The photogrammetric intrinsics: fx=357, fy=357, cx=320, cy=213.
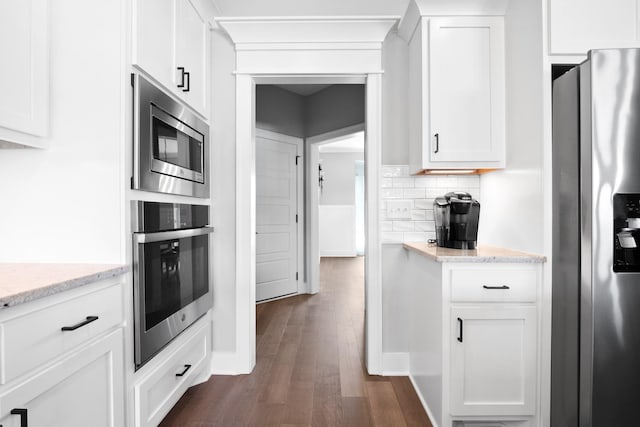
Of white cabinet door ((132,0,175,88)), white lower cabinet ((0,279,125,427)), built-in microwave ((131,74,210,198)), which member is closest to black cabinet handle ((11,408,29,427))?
white lower cabinet ((0,279,125,427))

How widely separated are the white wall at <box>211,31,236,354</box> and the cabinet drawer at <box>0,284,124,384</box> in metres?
1.09

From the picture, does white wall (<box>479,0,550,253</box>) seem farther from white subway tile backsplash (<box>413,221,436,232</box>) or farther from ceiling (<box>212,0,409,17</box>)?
ceiling (<box>212,0,409,17</box>)

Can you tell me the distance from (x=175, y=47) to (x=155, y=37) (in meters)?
0.21

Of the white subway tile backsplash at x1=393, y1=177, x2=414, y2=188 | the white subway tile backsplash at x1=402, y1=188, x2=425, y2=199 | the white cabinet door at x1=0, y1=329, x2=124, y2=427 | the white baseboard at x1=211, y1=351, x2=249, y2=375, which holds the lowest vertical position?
the white baseboard at x1=211, y1=351, x2=249, y2=375

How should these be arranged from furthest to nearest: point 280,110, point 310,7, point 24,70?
1. point 280,110
2. point 310,7
3. point 24,70

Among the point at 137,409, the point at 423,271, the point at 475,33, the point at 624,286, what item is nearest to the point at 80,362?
the point at 137,409

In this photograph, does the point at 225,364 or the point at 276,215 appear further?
the point at 276,215

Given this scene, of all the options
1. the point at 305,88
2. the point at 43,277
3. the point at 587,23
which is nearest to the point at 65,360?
the point at 43,277

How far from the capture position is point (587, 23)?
5.56 ft

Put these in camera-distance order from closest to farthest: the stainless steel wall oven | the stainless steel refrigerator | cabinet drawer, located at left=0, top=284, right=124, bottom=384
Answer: cabinet drawer, located at left=0, top=284, right=124, bottom=384 → the stainless steel refrigerator → the stainless steel wall oven

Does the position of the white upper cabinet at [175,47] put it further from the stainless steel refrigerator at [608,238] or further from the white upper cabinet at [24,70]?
the stainless steel refrigerator at [608,238]

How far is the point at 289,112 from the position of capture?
14.9 ft

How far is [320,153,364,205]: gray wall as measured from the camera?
8.24 m

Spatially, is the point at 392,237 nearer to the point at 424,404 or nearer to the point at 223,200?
the point at 424,404
